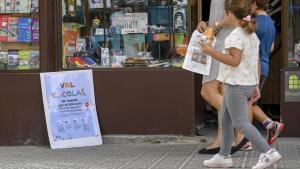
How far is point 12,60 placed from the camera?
777cm

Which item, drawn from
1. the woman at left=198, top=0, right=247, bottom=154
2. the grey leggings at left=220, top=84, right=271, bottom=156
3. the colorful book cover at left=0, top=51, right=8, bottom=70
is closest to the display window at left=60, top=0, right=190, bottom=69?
the colorful book cover at left=0, top=51, right=8, bottom=70

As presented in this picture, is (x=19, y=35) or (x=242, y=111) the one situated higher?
(x=19, y=35)

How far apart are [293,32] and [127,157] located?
2.58 metres

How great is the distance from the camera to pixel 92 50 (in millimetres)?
7902

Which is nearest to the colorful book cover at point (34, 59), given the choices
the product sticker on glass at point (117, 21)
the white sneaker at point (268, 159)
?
the product sticker on glass at point (117, 21)

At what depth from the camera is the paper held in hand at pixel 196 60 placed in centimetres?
657

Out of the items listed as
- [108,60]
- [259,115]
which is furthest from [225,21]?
[108,60]

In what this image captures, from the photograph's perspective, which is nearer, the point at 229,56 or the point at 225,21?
the point at 229,56

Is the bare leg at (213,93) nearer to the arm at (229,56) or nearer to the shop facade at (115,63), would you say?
the shop facade at (115,63)

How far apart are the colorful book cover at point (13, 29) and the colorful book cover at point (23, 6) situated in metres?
0.12

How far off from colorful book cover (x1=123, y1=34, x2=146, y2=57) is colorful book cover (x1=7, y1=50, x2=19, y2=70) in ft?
4.42

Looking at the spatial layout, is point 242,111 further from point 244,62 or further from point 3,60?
point 3,60

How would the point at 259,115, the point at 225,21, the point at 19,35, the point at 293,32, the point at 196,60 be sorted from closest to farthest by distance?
the point at 225,21, the point at 259,115, the point at 196,60, the point at 293,32, the point at 19,35

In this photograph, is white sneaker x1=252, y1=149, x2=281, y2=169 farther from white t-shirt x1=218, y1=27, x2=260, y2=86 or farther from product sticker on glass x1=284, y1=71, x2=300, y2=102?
product sticker on glass x1=284, y1=71, x2=300, y2=102
